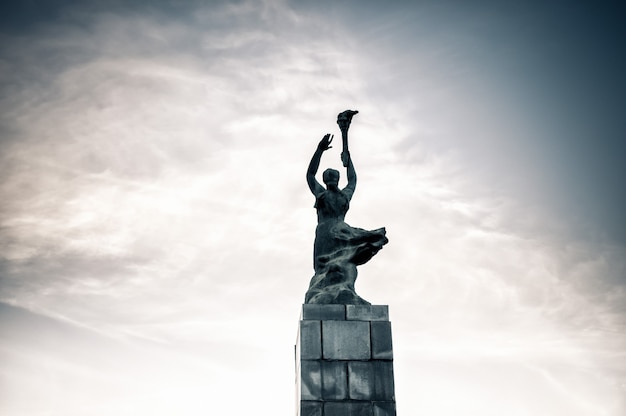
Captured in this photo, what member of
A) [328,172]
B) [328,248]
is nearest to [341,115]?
[328,172]

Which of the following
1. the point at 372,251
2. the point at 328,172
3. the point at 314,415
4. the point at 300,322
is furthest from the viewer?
the point at 328,172

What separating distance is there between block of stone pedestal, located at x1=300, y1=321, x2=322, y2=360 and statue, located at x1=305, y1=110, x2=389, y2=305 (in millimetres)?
553

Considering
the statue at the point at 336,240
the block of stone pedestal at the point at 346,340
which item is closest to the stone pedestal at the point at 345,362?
the block of stone pedestal at the point at 346,340

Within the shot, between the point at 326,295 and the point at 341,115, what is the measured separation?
4375 mm

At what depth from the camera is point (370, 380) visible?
39.0ft

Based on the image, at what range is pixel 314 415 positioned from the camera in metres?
11.6

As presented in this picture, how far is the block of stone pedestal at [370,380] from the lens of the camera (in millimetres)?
11758

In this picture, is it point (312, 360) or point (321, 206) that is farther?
point (321, 206)

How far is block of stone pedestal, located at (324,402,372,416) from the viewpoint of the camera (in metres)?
11.6

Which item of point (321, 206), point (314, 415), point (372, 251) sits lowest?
point (314, 415)

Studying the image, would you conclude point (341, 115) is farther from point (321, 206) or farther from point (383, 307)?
point (383, 307)

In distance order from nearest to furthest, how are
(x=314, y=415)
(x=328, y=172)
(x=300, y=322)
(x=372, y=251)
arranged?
(x=314, y=415) → (x=300, y=322) → (x=372, y=251) → (x=328, y=172)

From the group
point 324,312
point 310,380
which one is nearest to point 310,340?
point 324,312

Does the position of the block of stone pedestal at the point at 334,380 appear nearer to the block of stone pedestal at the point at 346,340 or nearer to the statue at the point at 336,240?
the block of stone pedestal at the point at 346,340
